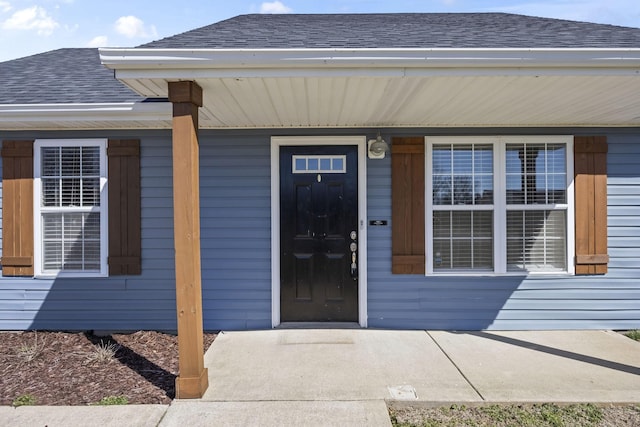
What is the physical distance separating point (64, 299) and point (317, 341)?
2838mm

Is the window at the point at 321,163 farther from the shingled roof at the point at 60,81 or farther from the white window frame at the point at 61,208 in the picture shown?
the white window frame at the point at 61,208

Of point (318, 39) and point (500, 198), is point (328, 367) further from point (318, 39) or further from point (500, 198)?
point (318, 39)

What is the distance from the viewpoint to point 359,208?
4289mm

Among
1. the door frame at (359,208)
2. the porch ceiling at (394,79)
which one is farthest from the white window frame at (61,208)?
the door frame at (359,208)

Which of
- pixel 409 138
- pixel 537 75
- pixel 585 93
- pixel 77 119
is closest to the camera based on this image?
pixel 537 75

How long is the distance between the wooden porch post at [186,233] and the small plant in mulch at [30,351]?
1770mm

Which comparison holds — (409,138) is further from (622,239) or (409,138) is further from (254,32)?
(622,239)

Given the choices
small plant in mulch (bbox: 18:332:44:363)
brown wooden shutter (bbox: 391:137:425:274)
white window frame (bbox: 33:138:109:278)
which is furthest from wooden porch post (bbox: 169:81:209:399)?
brown wooden shutter (bbox: 391:137:425:274)

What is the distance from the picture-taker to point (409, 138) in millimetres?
4242

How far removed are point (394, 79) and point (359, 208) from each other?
1.75 m

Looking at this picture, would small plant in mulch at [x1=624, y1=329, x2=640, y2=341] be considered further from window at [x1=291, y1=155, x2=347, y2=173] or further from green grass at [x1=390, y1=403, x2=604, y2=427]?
window at [x1=291, y1=155, x2=347, y2=173]

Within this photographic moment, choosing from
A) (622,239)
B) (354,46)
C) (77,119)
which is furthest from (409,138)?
(77,119)

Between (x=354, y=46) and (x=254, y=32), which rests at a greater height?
(x=254, y=32)

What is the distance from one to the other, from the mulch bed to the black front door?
44.2 inches
